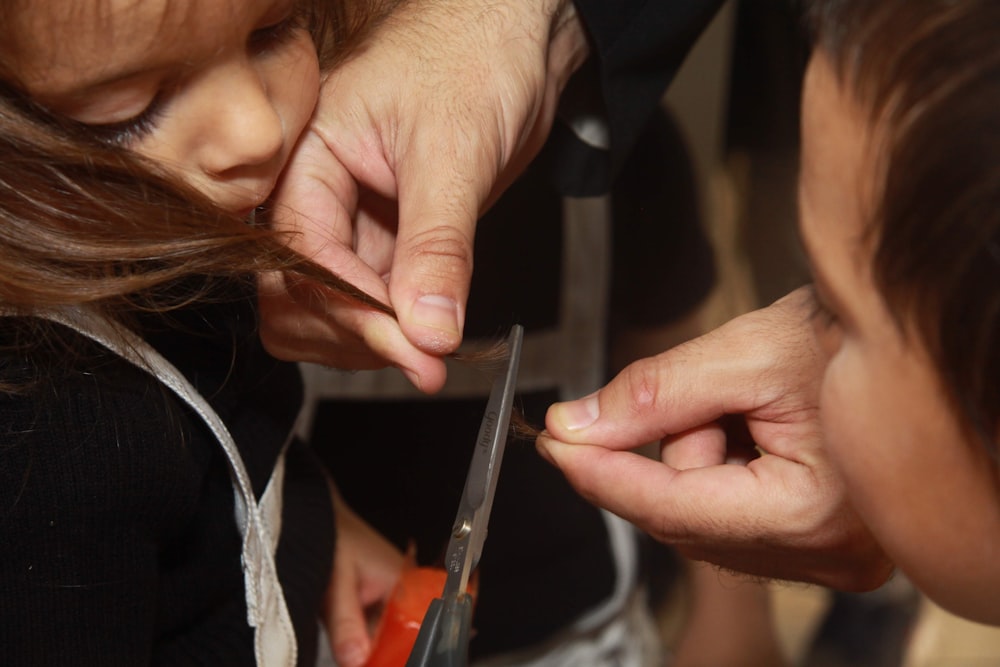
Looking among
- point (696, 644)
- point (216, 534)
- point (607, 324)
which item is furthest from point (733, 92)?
point (216, 534)

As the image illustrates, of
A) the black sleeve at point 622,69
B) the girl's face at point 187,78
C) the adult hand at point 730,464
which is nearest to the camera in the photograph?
the girl's face at point 187,78

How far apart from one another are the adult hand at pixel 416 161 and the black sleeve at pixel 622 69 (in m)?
0.03

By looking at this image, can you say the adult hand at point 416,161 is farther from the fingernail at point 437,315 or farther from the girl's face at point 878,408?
the girl's face at point 878,408

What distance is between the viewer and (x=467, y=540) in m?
0.49

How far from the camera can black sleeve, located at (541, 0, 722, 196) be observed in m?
0.66

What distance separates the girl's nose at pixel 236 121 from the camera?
493 millimetres

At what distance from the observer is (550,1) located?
68 cm

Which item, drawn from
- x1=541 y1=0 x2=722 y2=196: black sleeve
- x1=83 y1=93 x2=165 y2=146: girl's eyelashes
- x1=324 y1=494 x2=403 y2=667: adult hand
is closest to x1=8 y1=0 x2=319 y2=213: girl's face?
x1=83 y1=93 x2=165 y2=146: girl's eyelashes

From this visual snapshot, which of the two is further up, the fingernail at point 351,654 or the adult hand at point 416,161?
the adult hand at point 416,161

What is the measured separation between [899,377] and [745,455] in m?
0.23

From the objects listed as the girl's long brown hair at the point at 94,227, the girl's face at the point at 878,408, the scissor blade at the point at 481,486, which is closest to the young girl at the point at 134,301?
the girl's long brown hair at the point at 94,227

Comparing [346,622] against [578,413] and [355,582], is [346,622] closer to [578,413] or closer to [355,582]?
[355,582]

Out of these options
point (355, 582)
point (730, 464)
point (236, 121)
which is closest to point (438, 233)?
point (236, 121)

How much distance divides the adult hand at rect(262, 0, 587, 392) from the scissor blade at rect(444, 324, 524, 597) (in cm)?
4
